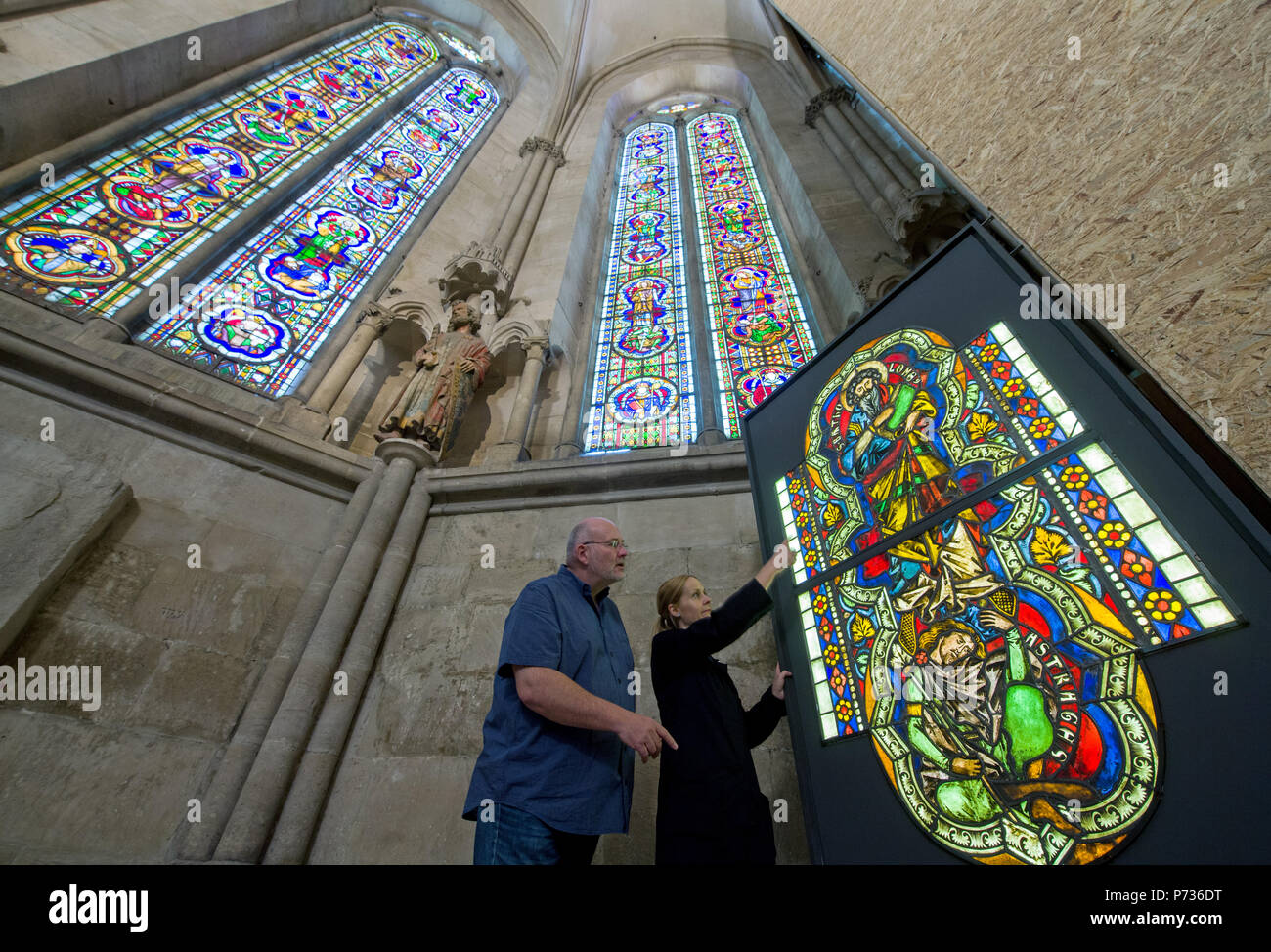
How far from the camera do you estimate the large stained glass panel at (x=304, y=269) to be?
4.48 meters

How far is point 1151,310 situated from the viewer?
1402mm

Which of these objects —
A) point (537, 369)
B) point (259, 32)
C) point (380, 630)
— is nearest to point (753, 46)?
point (259, 32)

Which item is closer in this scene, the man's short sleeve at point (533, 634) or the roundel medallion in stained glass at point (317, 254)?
the man's short sleeve at point (533, 634)

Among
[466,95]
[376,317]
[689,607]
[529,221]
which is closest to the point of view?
[689,607]

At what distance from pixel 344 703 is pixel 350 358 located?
3000mm

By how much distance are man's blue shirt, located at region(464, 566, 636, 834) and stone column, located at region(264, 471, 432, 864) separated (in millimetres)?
1915

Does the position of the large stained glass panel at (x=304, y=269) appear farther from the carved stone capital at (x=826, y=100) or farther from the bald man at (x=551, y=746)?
the carved stone capital at (x=826, y=100)

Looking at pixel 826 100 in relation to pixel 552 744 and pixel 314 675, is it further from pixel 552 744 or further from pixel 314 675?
pixel 552 744

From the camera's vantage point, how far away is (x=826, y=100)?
8062 millimetres

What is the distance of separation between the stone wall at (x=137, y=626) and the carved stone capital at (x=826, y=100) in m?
8.66

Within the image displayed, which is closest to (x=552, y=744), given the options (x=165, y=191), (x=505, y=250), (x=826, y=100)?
(x=505, y=250)

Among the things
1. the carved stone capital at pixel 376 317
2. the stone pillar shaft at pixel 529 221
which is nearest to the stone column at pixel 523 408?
the carved stone capital at pixel 376 317

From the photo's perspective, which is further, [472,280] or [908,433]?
[472,280]
